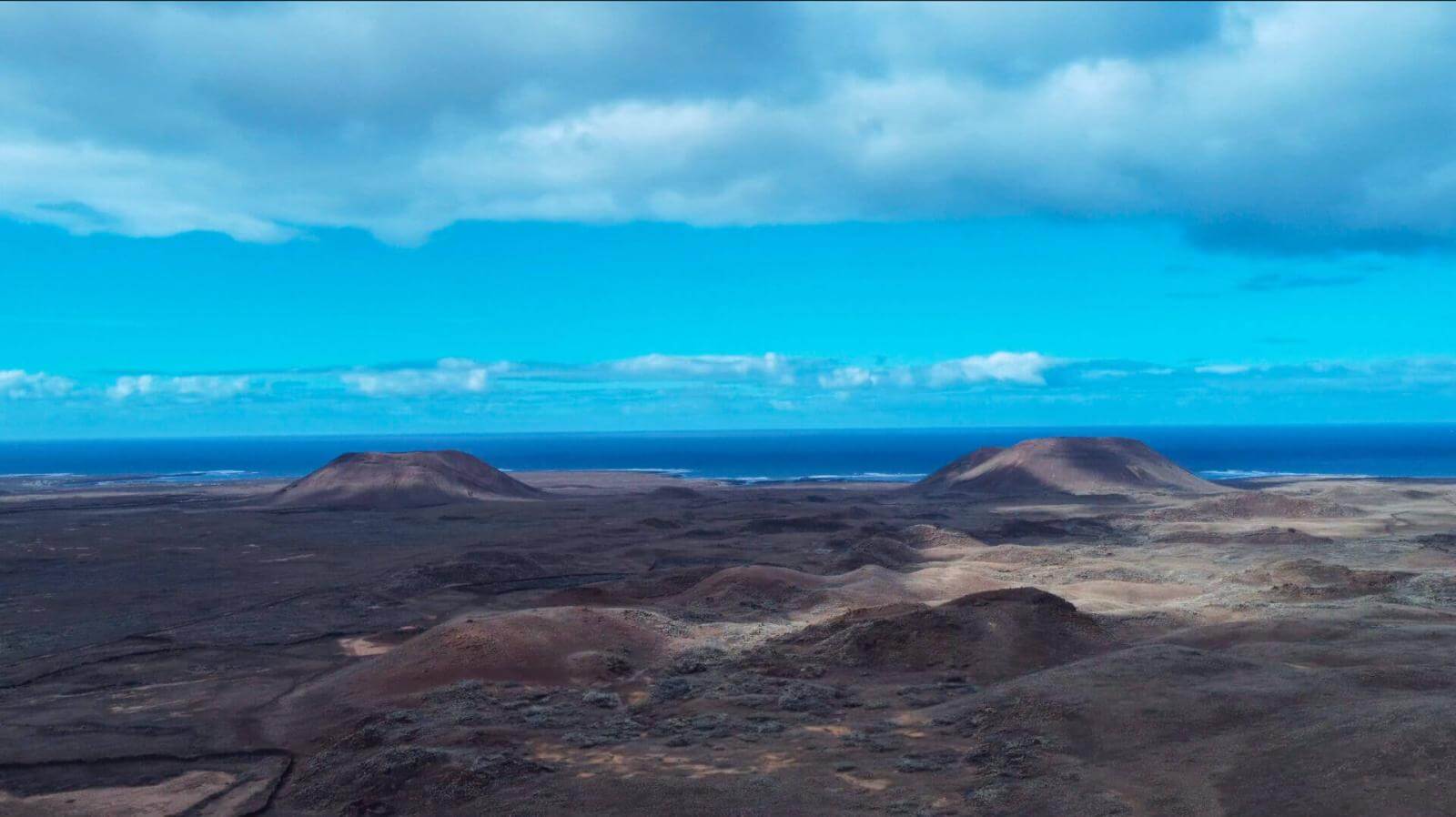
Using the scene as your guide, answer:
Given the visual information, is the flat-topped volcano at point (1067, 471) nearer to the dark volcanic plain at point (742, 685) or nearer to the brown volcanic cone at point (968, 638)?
the dark volcanic plain at point (742, 685)

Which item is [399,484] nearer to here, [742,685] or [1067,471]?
[1067,471]

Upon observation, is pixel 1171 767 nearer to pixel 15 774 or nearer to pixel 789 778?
pixel 789 778

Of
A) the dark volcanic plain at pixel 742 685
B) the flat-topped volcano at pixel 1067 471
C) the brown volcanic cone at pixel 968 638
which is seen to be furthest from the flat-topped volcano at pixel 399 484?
the brown volcanic cone at pixel 968 638

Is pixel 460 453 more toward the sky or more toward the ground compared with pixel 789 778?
more toward the sky

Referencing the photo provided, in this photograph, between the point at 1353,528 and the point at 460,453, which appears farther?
the point at 460,453

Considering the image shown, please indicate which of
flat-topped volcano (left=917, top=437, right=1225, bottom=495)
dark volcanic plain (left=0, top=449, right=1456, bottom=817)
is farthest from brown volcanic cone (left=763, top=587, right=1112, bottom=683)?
flat-topped volcano (left=917, top=437, right=1225, bottom=495)

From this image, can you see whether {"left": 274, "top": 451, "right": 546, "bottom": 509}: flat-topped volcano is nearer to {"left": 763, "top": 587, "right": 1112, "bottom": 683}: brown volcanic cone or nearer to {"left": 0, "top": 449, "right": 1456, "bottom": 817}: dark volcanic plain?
{"left": 0, "top": 449, "right": 1456, "bottom": 817}: dark volcanic plain

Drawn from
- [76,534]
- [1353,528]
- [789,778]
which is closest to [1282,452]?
[1353,528]
